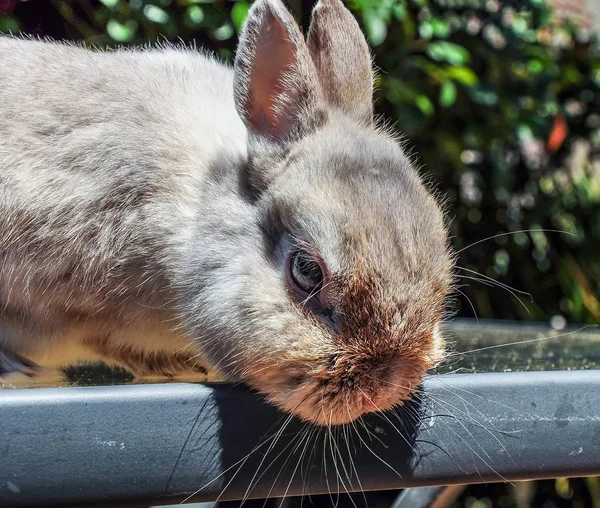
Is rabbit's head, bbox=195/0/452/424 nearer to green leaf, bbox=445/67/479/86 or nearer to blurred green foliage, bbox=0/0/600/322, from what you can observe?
blurred green foliage, bbox=0/0/600/322

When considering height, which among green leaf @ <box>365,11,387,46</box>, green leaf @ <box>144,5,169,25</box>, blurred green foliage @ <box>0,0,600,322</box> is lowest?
blurred green foliage @ <box>0,0,600,322</box>

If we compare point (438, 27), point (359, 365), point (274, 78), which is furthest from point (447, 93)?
point (359, 365)

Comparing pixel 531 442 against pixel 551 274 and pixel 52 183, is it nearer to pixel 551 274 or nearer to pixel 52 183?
pixel 52 183

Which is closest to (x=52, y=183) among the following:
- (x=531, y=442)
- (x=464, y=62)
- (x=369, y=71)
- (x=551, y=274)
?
(x=369, y=71)

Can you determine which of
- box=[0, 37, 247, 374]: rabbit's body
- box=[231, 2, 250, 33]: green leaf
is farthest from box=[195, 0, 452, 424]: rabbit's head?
box=[231, 2, 250, 33]: green leaf

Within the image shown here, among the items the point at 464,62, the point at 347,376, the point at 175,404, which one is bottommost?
the point at 464,62

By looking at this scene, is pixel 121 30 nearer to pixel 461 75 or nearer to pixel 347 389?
pixel 461 75
